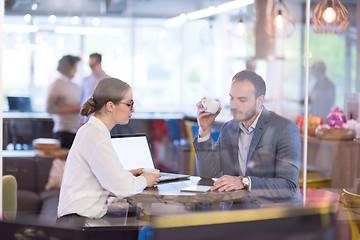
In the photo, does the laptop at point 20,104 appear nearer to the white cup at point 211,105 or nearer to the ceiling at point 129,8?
the ceiling at point 129,8

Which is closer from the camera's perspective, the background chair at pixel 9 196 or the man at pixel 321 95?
the background chair at pixel 9 196

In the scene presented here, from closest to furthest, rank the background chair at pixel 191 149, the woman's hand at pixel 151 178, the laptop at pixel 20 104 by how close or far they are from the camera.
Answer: the woman's hand at pixel 151 178 → the background chair at pixel 191 149 → the laptop at pixel 20 104

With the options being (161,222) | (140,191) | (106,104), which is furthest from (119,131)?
(161,222)

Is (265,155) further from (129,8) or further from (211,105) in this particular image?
(129,8)

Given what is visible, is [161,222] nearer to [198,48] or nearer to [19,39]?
[19,39]

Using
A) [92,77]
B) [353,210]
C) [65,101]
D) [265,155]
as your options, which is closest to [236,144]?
[265,155]

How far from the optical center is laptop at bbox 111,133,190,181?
12.0 feet

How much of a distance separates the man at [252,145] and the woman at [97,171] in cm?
63

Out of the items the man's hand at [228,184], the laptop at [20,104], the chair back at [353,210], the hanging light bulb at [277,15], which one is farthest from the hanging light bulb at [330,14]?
the laptop at [20,104]

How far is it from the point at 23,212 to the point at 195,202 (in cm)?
→ 185

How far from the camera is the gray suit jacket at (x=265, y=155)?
3789mm

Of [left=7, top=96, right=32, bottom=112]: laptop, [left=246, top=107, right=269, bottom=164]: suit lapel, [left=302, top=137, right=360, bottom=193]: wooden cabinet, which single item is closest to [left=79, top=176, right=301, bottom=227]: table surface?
[left=246, top=107, right=269, bottom=164]: suit lapel

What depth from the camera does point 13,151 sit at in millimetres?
5688

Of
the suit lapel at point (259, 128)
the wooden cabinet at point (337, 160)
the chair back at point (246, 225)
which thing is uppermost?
the suit lapel at point (259, 128)
